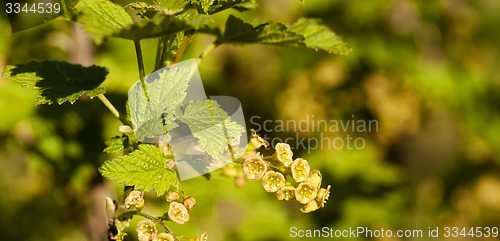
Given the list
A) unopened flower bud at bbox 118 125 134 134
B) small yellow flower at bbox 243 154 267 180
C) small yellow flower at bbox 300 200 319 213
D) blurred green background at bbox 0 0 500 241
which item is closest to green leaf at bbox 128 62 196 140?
unopened flower bud at bbox 118 125 134 134

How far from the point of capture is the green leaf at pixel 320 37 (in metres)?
1.16

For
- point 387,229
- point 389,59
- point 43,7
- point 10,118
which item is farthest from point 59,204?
point 389,59

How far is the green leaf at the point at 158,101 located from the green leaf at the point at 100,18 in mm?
105

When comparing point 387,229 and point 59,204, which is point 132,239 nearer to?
point 59,204

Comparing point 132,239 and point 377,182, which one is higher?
point 132,239

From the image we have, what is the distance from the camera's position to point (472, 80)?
9.30ft

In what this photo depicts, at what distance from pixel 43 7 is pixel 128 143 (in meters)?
0.76

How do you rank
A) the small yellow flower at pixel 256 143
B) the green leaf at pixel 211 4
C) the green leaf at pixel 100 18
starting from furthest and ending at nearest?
the small yellow flower at pixel 256 143 < the green leaf at pixel 211 4 < the green leaf at pixel 100 18

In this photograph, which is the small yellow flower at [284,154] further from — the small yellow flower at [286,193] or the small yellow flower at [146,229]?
the small yellow flower at [146,229]

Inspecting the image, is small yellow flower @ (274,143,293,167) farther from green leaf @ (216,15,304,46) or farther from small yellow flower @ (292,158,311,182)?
green leaf @ (216,15,304,46)

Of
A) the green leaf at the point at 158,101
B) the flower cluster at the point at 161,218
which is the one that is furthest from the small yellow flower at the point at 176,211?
the green leaf at the point at 158,101

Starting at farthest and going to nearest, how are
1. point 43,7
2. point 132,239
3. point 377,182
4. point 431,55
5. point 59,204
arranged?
point 431,55 → point 377,182 → point 59,204 → point 43,7 → point 132,239

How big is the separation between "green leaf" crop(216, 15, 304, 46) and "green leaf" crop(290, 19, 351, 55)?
0.14m

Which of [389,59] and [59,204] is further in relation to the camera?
[389,59]
